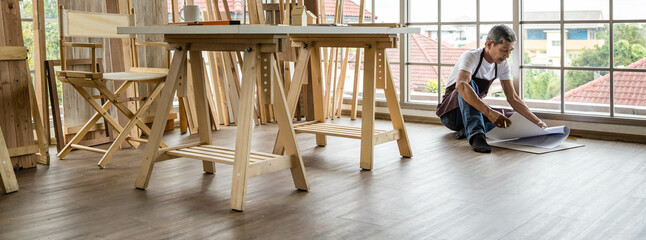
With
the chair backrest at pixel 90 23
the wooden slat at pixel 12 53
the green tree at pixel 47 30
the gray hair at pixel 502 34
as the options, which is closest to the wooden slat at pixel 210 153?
the wooden slat at pixel 12 53

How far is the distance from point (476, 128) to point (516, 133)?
300mm

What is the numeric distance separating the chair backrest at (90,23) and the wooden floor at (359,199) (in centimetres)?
85

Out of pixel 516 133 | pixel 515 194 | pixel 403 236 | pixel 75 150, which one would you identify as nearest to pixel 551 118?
pixel 516 133

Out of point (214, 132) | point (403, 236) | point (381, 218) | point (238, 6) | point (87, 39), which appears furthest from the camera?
point (238, 6)

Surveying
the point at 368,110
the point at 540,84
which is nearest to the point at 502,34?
the point at 540,84

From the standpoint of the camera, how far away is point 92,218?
10.2ft

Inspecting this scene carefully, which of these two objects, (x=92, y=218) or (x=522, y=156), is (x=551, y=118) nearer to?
(x=522, y=156)

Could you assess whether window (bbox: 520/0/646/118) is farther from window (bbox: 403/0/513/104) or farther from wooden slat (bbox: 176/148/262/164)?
wooden slat (bbox: 176/148/262/164)

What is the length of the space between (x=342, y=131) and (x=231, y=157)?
3.67 ft

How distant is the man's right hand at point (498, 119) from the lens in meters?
4.75

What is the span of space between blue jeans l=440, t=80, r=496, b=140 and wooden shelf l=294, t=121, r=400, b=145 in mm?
729

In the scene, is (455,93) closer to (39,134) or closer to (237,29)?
(237,29)

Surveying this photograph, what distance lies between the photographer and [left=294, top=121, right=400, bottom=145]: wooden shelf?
14.3 ft

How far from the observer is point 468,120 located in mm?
5008
